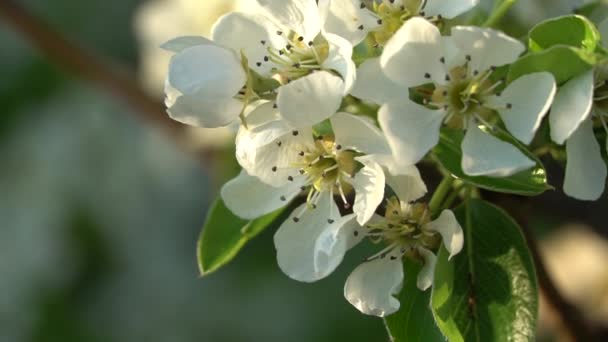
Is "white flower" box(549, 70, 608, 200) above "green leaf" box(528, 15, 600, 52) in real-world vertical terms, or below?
below

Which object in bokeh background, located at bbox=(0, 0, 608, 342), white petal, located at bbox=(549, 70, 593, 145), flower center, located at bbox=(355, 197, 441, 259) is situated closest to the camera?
white petal, located at bbox=(549, 70, 593, 145)

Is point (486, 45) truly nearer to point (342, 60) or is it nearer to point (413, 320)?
point (342, 60)

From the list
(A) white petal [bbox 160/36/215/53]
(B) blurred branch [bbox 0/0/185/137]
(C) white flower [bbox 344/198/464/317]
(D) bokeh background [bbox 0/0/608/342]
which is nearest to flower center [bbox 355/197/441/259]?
(C) white flower [bbox 344/198/464/317]

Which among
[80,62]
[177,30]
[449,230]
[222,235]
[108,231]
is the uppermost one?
[449,230]

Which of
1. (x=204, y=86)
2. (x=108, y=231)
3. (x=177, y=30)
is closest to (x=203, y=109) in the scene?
(x=204, y=86)

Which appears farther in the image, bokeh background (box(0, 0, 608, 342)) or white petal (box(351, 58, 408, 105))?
bokeh background (box(0, 0, 608, 342))

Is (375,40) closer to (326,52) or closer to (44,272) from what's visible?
(326,52)

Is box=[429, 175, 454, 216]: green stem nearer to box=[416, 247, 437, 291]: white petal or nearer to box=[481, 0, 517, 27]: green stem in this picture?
box=[416, 247, 437, 291]: white petal
